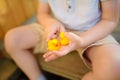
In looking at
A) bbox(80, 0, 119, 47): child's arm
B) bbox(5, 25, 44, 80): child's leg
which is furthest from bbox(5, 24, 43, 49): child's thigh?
bbox(80, 0, 119, 47): child's arm

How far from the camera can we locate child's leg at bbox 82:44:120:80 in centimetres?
74

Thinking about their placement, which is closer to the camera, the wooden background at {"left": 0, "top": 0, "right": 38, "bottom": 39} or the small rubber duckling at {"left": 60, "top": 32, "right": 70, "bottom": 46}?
the small rubber duckling at {"left": 60, "top": 32, "right": 70, "bottom": 46}

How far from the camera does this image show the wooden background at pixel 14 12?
1121 millimetres

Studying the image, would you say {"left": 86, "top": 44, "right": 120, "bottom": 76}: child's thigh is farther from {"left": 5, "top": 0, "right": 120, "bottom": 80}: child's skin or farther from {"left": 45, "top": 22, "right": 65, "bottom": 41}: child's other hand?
{"left": 45, "top": 22, "right": 65, "bottom": 41}: child's other hand

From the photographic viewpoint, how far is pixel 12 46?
0.92 metres

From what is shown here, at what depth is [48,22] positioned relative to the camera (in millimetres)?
900

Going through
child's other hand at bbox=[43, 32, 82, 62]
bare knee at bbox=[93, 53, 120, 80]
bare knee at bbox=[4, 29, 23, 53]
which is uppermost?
child's other hand at bbox=[43, 32, 82, 62]

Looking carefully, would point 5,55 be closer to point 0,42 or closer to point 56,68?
point 0,42

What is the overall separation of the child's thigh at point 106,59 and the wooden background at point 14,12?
20.4 inches

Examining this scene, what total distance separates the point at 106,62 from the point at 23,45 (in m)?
0.36

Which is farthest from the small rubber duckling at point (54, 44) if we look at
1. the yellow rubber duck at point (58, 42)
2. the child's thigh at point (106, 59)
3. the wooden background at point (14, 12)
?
the wooden background at point (14, 12)

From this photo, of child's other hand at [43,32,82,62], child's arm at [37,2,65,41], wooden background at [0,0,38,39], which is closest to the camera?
child's other hand at [43,32,82,62]

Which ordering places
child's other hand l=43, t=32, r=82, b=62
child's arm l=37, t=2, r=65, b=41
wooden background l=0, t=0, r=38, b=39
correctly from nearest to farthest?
child's other hand l=43, t=32, r=82, b=62
child's arm l=37, t=2, r=65, b=41
wooden background l=0, t=0, r=38, b=39

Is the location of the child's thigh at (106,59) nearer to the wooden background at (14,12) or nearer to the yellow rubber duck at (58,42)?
the yellow rubber duck at (58,42)
